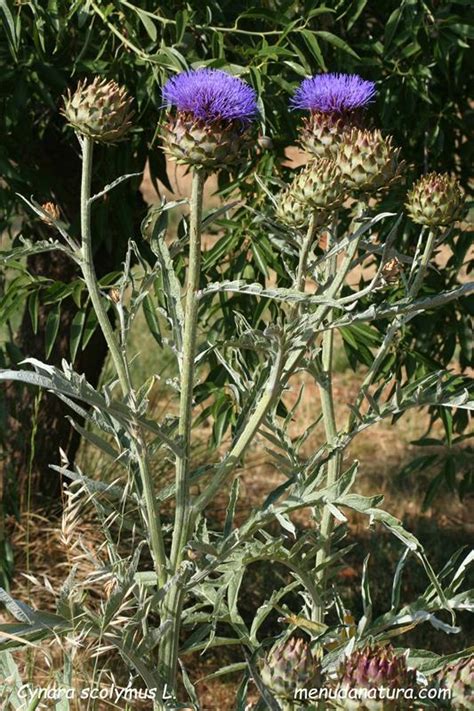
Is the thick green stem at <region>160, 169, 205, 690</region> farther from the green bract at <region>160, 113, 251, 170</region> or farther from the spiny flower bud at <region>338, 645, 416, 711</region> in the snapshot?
the spiny flower bud at <region>338, 645, 416, 711</region>

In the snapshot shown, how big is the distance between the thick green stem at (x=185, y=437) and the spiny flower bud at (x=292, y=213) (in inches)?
9.8

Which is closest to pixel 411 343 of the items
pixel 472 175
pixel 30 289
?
pixel 472 175

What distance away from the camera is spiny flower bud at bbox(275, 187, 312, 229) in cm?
216

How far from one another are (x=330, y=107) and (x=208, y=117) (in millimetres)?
386

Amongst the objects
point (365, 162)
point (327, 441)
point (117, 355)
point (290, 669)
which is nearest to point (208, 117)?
point (365, 162)

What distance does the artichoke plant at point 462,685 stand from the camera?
1603mm

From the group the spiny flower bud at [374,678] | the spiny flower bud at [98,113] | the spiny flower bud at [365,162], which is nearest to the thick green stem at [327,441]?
the spiny flower bud at [365,162]

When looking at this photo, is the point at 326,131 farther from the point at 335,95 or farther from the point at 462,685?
the point at 462,685

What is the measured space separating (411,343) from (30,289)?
116cm

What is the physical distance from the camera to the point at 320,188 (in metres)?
1.99

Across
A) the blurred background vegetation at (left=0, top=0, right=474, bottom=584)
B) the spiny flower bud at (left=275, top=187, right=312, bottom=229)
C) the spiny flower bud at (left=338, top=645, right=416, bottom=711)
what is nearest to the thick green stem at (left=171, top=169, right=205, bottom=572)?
the spiny flower bud at (left=275, top=187, right=312, bottom=229)

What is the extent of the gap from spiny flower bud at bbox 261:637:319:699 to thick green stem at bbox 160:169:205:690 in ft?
1.00

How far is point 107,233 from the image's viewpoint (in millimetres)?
3205

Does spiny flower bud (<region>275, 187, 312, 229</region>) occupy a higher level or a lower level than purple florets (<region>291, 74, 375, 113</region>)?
lower
